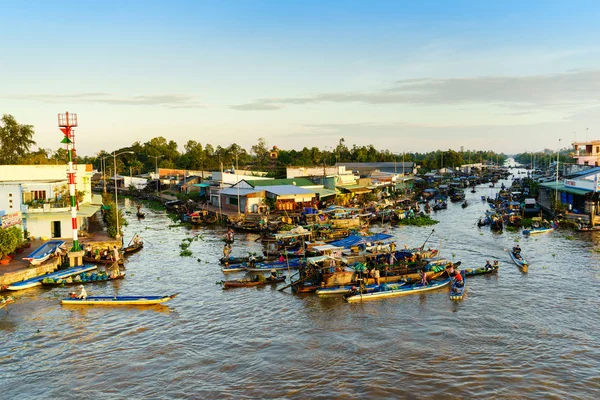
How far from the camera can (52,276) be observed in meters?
29.1

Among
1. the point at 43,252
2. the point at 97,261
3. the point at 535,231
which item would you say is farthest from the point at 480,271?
the point at 43,252

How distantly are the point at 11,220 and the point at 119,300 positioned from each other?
13.1 m

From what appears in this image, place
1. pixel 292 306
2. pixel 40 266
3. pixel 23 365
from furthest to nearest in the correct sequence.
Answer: pixel 40 266 < pixel 292 306 < pixel 23 365

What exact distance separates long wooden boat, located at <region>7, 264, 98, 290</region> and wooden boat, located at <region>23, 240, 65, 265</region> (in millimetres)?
1287

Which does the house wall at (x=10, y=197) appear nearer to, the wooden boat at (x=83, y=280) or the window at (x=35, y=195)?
the window at (x=35, y=195)

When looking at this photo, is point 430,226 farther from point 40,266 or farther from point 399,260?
point 40,266

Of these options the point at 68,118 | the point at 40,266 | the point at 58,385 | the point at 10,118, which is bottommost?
the point at 58,385

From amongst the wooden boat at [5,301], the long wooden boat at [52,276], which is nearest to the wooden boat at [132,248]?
the long wooden boat at [52,276]

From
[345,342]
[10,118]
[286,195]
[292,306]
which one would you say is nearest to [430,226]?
[286,195]

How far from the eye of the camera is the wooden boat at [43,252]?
2974cm

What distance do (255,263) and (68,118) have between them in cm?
1599

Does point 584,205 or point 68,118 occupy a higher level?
point 68,118

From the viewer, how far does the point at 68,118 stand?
32.8 metres

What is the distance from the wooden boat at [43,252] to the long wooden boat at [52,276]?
1287 mm
